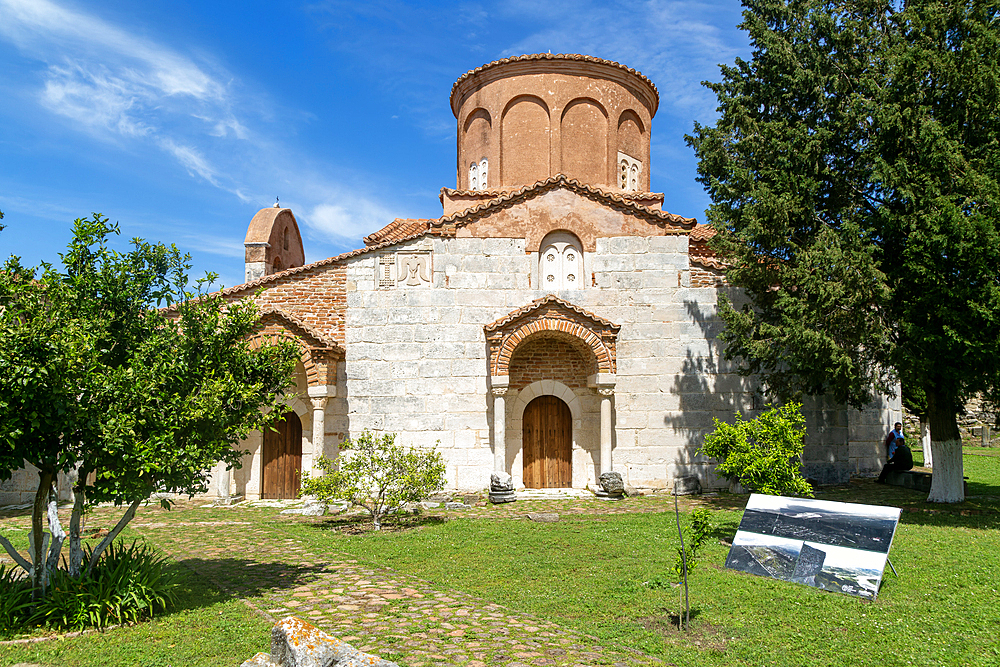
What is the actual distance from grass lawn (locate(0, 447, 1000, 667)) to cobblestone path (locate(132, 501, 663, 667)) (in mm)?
238

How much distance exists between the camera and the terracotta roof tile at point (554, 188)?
1374 cm

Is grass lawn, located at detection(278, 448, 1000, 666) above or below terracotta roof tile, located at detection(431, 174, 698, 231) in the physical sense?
below

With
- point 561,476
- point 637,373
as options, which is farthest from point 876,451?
point 561,476

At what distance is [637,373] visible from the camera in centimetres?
1354

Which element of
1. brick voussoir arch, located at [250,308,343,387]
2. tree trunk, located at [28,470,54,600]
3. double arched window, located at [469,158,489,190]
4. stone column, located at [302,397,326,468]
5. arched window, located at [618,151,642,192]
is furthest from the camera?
double arched window, located at [469,158,489,190]

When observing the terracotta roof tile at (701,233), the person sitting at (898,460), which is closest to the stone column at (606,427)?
the terracotta roof tile at (701,233)

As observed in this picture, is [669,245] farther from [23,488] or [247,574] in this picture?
[23,488]

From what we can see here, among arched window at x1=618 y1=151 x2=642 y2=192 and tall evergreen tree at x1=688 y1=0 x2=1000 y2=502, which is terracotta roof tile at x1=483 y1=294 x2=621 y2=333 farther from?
arched window at x1=618 y1=151 x2=642 y2=192

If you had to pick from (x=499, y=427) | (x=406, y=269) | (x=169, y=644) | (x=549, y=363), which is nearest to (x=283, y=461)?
(x=499, y=427)

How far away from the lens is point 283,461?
13.7 m

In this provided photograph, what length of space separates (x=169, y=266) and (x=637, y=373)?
941cm

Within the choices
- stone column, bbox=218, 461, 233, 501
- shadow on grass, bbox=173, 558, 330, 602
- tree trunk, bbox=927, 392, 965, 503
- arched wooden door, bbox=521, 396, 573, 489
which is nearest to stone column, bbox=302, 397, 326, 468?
stone column, bbox=218, 461, 233, 501

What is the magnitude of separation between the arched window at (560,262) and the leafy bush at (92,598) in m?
9.47

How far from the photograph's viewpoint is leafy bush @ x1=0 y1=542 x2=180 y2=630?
5.43 m
